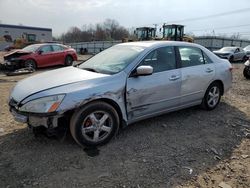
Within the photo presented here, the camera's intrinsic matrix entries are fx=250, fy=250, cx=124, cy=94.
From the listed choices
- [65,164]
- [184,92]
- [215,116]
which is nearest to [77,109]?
[65,164]

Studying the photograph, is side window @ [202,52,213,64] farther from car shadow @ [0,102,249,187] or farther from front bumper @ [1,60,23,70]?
front bumper @ [1,60,23,70]

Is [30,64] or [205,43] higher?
[205,43]

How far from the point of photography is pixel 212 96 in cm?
552

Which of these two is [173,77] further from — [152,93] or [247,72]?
[247,72]

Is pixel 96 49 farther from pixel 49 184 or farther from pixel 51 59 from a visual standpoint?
pixel 49 184

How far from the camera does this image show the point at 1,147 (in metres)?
3.75

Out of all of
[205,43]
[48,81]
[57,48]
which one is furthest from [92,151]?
[205,43]

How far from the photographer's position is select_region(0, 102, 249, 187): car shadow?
9.98 ft

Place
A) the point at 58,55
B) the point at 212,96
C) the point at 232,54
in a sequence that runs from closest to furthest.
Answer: the point at 212,96
the point at 58,55
the point at 232,54

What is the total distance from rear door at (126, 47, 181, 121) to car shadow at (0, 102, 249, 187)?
0.42 meters

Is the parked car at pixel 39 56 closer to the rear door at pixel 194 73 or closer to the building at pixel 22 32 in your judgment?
the rear door at pixel 194 73

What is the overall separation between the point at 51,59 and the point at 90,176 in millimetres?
11540

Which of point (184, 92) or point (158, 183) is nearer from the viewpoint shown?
point (158, 183)

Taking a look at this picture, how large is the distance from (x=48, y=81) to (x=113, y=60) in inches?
47.5
